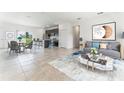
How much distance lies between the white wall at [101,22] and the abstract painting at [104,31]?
10 centimetres

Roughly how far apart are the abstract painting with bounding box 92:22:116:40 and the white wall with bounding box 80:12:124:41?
0.33ft

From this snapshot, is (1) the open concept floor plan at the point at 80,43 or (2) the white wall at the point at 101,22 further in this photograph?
(2) the white wall at the point at 101,22

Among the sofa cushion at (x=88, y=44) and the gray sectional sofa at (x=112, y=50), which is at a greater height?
the sofa cushion at (x=88, y=44)

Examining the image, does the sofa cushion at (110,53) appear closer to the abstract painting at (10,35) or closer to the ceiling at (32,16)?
the ceiling at (32,16)

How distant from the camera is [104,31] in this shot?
3.14 meters

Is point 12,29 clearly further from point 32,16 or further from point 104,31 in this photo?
point 104,31

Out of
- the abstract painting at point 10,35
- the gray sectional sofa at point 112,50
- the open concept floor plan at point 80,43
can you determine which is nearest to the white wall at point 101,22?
the open concept floor plan at point 80,43

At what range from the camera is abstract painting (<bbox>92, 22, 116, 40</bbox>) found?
3.05m

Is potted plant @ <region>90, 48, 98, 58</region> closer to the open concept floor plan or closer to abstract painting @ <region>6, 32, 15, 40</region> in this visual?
the open concept floor plan

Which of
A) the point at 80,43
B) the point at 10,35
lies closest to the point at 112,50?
the point at 80,43

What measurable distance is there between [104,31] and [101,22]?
1.03 feet

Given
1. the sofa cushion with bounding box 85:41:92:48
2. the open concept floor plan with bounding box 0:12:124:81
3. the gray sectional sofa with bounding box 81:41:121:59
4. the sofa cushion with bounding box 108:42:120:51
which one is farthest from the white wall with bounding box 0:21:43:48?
the sofa cushion with bounding box 108:42:120:51

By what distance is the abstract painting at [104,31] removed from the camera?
10.0 feet
